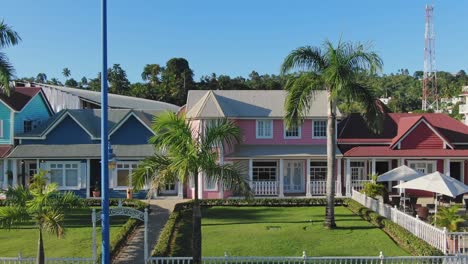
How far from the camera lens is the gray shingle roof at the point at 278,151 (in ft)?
99.9

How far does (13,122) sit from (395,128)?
27329mm

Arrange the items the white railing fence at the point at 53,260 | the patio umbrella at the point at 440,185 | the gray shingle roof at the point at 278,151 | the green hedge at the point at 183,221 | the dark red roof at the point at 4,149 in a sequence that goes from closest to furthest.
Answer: the white railing fence at the point at 53,260
the green hedge at the point at 183,221
the patio umbrella at the point at 440,185
the gray shingle roof at the point at 278,151
the dark red roof at the point at 4,149

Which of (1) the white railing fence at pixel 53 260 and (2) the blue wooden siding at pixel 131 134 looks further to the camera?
(2) the blue wooden siding at pixel 131 134

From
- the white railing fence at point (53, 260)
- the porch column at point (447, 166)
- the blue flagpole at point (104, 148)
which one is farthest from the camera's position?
the porch column at point (447, 166)

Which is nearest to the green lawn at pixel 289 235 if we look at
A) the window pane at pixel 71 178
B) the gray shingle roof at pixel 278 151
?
the gray shingle roof at pixel 278 151

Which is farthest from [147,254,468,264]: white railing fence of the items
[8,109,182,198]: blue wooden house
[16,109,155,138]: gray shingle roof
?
[16,109,155,138]: gray shingle roof

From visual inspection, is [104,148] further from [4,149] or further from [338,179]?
[4,149]

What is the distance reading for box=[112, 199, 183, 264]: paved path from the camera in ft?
52.2

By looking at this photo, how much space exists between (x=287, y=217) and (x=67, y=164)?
16060 mm

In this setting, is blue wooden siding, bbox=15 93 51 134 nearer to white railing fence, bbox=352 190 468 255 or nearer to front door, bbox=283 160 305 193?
front door, bbox=283 160 305 193

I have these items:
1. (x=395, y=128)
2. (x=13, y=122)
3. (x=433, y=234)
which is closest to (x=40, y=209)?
(x=433, y=234)

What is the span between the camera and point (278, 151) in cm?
3125

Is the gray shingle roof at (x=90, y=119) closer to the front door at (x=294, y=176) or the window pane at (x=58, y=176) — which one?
the window pane at (x=58, y=176)

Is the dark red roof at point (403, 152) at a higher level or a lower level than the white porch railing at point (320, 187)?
higher
